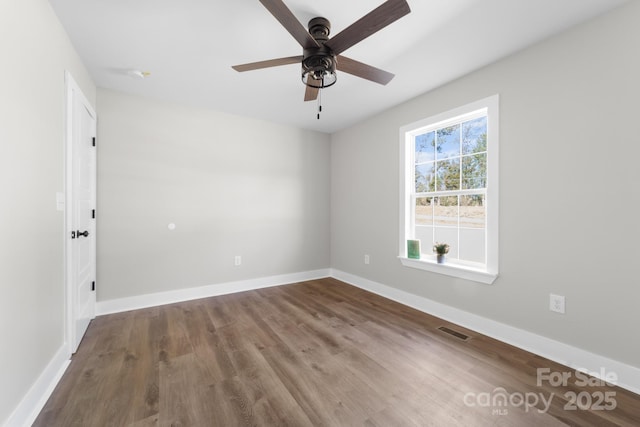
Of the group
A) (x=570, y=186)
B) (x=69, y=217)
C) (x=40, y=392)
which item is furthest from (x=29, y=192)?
(x=570, y=186)

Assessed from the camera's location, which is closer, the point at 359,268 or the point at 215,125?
the point at 215,125

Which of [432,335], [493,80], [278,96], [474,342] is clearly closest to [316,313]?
[432,335]

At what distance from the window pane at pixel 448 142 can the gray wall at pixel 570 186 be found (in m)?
0.30

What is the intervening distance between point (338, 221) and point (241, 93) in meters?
2.46

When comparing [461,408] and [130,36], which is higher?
[130,36]

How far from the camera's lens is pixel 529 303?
217 centimetres

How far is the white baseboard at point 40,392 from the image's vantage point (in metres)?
1.34

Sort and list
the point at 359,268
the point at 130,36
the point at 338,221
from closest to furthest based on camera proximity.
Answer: the point at 130,36
the point at 359,268
the point at 338,221

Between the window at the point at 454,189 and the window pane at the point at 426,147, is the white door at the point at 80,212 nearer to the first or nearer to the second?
the window at the point at 454,189

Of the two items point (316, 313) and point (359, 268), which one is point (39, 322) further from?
point (359, 268)

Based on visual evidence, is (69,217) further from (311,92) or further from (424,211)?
(424,211)

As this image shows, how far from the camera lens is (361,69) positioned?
198 cm

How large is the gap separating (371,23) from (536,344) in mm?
2678

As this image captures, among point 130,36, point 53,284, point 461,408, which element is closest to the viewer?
point 461,408
